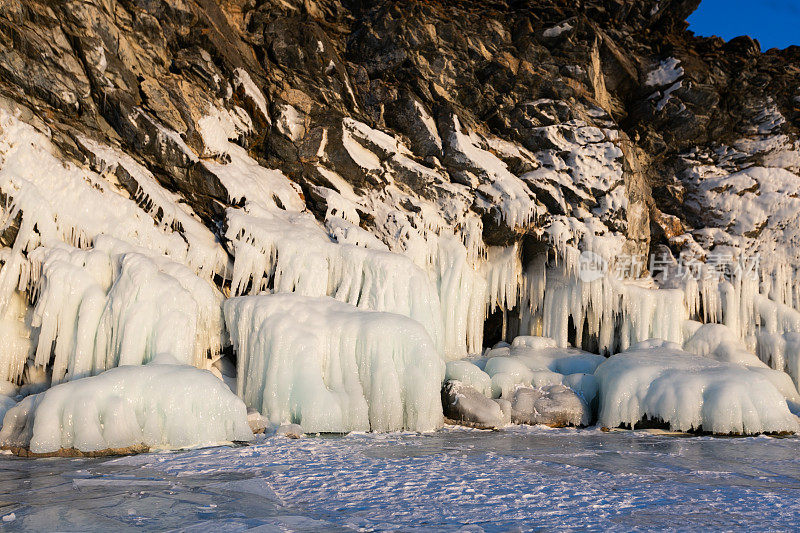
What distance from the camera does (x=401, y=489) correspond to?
251 inches

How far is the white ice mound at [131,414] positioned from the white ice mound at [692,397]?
9599mm

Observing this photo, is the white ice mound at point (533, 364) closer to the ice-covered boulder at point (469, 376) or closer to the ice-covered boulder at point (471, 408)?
the ice-covered boulder at point (469, 376)

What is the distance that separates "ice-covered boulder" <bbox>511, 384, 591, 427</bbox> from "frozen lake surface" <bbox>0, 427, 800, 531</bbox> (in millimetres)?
4714

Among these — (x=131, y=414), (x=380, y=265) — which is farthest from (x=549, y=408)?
(x=131, y=414)

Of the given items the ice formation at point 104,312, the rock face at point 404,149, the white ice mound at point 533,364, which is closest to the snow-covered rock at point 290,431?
the ice formation at point 104,312

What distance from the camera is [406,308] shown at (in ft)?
51.3

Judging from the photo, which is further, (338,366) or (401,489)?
(338,366)

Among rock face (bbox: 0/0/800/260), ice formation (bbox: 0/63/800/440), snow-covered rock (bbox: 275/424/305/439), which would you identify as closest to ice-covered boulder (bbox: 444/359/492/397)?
ice formation (bbox: 0/63/800/440)

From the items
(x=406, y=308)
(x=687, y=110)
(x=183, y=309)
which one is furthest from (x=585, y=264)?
(x=183, y=309)

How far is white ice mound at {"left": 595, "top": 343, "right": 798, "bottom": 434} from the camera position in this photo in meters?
13.4

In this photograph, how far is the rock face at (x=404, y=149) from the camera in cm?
1401

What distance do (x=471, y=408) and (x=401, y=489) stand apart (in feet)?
26.2

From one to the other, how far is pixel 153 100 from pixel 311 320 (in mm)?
7827

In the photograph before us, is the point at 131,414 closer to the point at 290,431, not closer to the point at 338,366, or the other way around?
the point at 290,431
